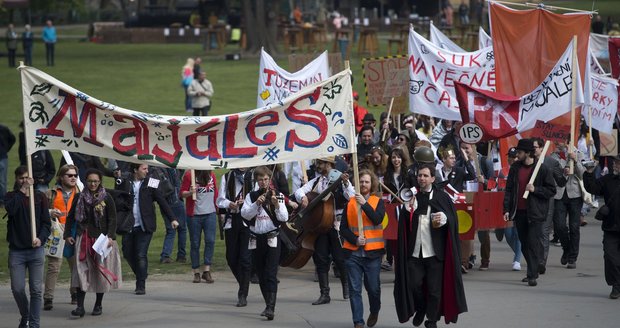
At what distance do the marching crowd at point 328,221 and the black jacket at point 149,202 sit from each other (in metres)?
0.02

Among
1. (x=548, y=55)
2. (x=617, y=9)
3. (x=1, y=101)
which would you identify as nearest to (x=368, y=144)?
(x=548, y=55)

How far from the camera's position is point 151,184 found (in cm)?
1476

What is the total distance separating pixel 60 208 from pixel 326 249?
2.93 metres

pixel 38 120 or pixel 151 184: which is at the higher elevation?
pixel 38 120

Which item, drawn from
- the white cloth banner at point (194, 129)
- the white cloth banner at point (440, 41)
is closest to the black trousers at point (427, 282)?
the white cloth banner at point (194, 129)

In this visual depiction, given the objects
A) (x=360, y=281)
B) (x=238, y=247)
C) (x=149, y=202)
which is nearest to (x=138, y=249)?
(x=149, y=202)

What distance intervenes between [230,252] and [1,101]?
24905 millimetres

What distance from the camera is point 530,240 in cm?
1455

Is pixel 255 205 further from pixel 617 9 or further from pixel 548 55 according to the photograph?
pixel 617 9

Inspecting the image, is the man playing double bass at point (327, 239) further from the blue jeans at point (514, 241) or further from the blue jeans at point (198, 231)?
the blue jeans at point (514, 241)

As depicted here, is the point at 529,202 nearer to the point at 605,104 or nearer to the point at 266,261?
the point at 266,261

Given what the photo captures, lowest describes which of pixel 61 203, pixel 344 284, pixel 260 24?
pixel 344 284

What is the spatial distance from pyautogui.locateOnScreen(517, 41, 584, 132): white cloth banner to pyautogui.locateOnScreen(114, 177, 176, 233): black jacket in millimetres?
4567

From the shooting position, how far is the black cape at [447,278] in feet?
38.6
